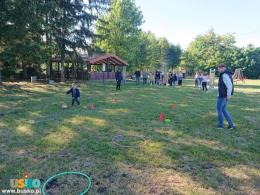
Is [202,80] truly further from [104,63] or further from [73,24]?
[104,63]

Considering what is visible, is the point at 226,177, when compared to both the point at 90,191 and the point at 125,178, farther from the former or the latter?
Result: the point at 90,191

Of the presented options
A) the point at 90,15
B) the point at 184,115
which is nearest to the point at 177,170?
the point at 184,115

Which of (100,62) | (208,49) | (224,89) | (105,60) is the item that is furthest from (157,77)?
(208,49)

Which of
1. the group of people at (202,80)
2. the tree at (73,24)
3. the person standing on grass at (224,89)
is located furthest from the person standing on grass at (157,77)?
the person standing on grass at (224,89)

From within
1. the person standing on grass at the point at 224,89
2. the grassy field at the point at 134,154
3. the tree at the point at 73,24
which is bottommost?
the grassy field at the point at 134,154

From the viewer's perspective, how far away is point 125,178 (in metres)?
3.75

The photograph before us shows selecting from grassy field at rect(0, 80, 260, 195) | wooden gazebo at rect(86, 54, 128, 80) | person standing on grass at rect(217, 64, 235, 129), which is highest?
wooden gazebo at rect(86, 54, 128, 80)

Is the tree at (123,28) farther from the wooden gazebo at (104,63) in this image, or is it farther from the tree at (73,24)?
the tree at (73,24)

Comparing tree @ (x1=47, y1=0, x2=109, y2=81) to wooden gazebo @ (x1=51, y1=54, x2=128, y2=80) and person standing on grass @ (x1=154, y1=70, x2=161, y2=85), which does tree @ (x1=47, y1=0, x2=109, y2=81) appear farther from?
person standing on grass @ (x1=154, y1=70, x2=161, y2=85)

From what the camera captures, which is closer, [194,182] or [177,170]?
[194,182]

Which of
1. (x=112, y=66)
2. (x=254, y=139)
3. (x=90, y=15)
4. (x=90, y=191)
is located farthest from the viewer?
(x=112, y=66)

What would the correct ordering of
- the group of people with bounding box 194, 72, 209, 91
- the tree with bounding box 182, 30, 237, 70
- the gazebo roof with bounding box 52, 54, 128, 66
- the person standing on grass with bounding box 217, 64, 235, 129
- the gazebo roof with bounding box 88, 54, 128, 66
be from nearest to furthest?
the person standing on grass with bounding box 217, 64, 235, 129
the group of people with bounding box 194, 72, 209, 91
the gazebo roof with bounding box 52, 54, 128, 66
the gazebo roof with bounding box 88, 54, 128, 66
the tree with bounding box 182, 30, 237, 70

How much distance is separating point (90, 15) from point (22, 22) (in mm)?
8855

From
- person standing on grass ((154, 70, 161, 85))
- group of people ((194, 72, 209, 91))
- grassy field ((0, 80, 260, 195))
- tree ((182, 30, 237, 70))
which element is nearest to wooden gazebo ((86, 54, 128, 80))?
person standing on grass ((154, 70, 161, 85))
